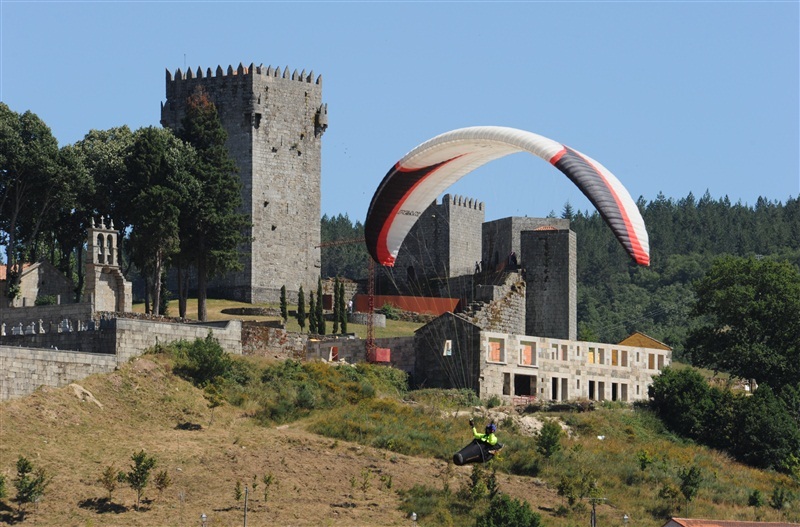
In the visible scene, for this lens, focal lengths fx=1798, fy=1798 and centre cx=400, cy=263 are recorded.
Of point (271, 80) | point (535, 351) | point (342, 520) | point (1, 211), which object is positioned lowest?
point (342, 520)

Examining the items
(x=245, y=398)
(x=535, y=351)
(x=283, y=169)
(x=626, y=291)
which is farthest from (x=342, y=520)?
(x=626, y=291)

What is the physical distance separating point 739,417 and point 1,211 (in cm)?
3335

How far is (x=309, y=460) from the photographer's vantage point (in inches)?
2408

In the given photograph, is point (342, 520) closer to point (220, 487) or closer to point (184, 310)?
point (220, 487)

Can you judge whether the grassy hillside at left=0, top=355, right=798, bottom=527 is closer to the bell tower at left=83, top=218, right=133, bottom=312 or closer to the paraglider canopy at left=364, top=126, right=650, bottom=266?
the paraglider canopy at left=364, top=126, right=650, bottom=266

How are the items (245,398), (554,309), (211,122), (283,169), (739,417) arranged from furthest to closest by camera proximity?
(283,169) < (211,122) < (554,309) < (739,417) < (245,398)

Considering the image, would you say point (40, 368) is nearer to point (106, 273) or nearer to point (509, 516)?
point (106, 273)

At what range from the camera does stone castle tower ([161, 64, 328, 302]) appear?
98188 mm

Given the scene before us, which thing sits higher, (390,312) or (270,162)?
(270,162)

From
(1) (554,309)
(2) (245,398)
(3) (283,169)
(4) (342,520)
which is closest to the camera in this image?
(4) (342,520)

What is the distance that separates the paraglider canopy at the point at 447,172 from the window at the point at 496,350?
865 centimetres

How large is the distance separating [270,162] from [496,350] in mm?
30567

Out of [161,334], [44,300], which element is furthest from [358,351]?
[44,300]

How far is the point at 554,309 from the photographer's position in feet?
262
